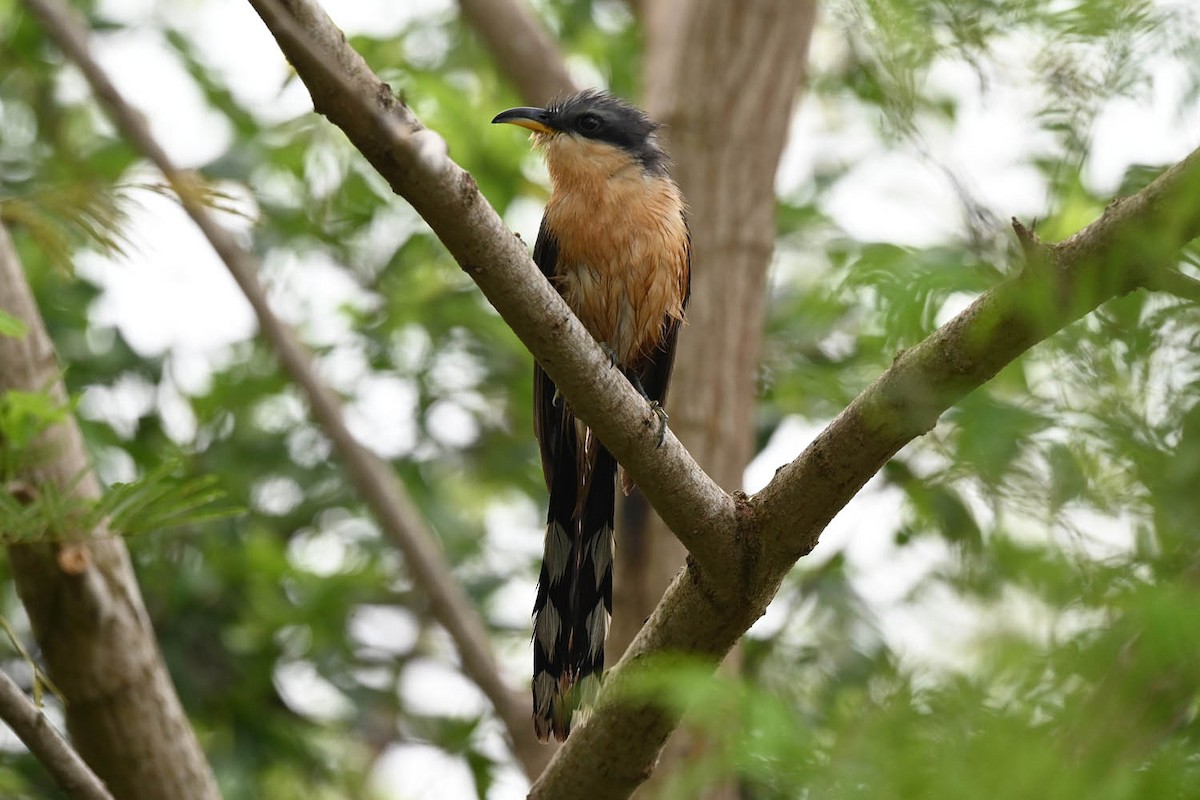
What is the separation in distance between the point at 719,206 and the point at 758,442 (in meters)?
1.18

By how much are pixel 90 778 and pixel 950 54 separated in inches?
106

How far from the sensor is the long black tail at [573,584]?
3914 mm

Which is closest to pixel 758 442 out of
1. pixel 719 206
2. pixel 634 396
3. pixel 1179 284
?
pixel 719 206

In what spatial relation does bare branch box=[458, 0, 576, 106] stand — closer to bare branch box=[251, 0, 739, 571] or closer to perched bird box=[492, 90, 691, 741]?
perched bird box=[492, 90, 691, 741]

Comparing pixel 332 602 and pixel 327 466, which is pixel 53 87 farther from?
pixel 332 602

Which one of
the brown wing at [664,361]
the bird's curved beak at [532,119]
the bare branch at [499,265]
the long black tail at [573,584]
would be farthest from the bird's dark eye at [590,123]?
the bare branch at [499,265]

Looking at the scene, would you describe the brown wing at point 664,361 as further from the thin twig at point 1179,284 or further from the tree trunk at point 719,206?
the thin twig at point 1179,284

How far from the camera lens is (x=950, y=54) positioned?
5.46 feet

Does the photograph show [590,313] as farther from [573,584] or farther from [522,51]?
[522,51]

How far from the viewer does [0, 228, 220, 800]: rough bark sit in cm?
394

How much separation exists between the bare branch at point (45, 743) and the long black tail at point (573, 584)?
133cm

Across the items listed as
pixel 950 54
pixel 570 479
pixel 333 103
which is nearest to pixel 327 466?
pixel 570 479

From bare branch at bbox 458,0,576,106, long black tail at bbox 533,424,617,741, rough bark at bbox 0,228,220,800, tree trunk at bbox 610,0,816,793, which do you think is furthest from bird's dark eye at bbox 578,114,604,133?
rough bark at bbox 0,228,220,800

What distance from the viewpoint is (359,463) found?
5070 millimetres
